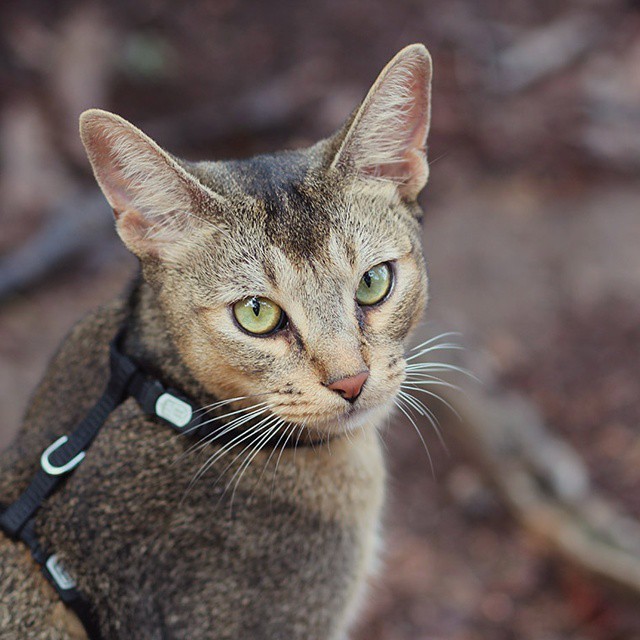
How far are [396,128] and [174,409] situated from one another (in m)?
1.19

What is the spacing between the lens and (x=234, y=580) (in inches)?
108

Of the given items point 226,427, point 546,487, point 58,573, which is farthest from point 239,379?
point 546,487

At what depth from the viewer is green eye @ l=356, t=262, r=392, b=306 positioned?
2621 millimetres

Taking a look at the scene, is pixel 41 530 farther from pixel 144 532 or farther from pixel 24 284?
pixel 24 284

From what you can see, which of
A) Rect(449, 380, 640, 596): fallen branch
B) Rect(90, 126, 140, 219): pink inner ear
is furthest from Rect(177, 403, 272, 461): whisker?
Rect(449, 380, 640, 596): fallen branch

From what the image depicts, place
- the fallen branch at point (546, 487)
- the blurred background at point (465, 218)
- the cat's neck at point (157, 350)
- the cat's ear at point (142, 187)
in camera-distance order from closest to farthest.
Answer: the cat's ear at point (142, 187)
the cat's neck at point (157, 350)
the fallen branch at point (546, 487)
the blurred background at point (465, 218)

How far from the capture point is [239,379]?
259 cm

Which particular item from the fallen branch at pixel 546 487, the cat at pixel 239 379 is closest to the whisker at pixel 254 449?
the cat at pixel 239 379

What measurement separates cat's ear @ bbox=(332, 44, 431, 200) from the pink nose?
A: 0.76 m

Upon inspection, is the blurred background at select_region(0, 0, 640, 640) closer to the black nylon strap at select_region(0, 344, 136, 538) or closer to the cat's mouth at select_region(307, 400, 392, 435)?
the cat's mouth at select_region(307, 400, 392, 435)

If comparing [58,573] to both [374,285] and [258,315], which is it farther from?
[374,285]

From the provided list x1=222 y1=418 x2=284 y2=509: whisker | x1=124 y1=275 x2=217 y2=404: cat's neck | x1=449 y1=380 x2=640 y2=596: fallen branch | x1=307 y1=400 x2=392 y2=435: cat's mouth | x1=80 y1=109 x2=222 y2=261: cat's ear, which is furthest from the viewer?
x1=449 y1=380 x2=640 y2=596: fallen branch

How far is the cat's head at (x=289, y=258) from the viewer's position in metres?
2.47

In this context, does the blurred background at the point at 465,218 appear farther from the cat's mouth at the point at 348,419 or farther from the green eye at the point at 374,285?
the green eye at the point at 374,285
